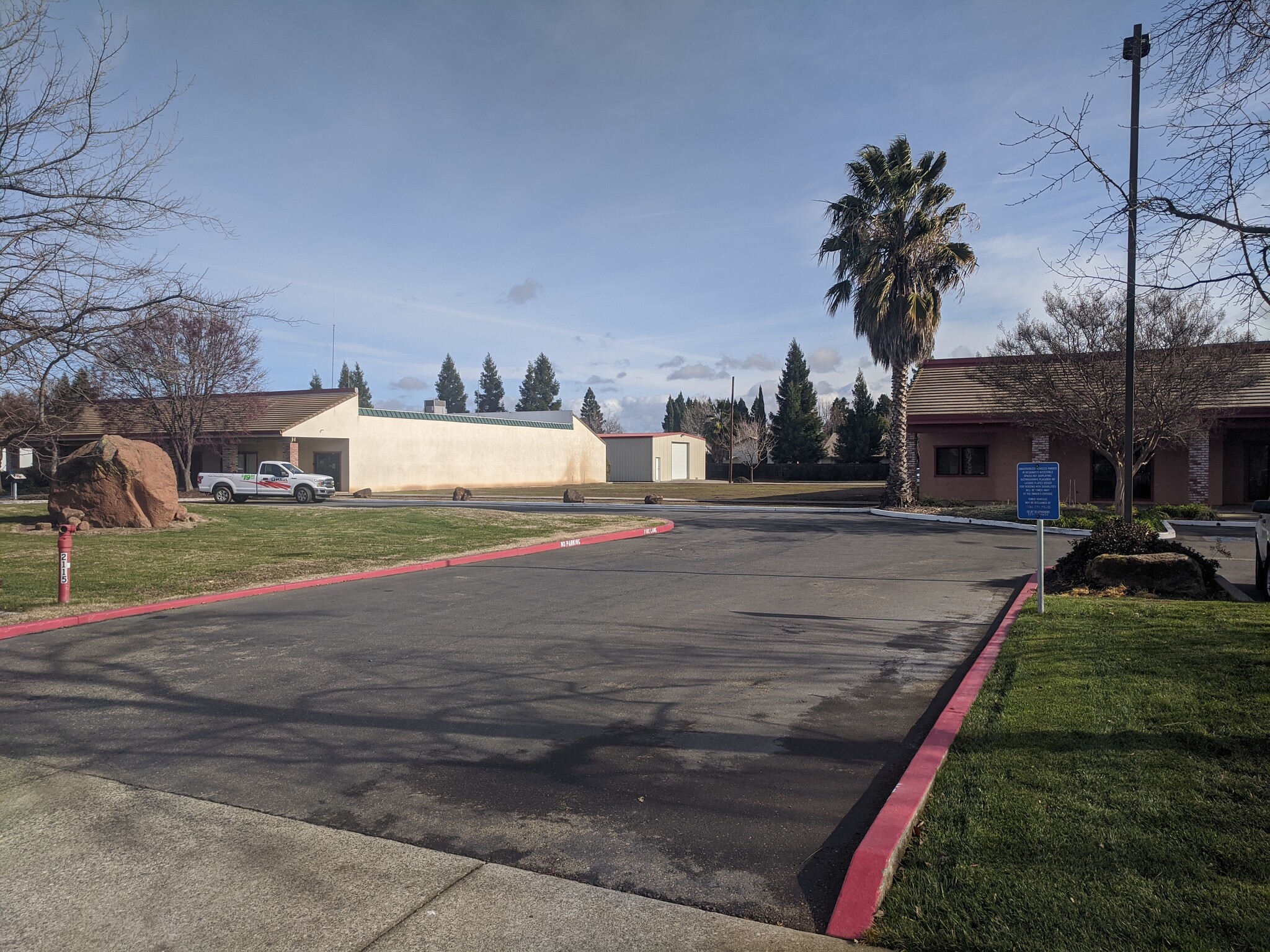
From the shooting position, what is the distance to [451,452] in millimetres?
51969

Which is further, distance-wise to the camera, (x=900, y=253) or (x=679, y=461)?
(x=679, y=461)

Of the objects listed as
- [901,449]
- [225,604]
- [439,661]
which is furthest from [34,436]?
[901,449]

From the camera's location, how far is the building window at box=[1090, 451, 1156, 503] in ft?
97.5

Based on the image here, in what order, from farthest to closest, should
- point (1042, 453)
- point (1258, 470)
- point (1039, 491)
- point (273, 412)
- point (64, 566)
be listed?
point (273, 412), point (1042, 453), point (1258, 470), point (64, 566), point (1039, 491)

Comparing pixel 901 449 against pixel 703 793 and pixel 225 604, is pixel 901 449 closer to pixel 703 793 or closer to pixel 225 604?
pixel 225 604

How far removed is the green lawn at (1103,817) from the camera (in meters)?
3.23

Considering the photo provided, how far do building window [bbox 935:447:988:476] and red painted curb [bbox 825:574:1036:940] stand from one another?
28.7 meters

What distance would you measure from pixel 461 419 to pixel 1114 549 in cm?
4567

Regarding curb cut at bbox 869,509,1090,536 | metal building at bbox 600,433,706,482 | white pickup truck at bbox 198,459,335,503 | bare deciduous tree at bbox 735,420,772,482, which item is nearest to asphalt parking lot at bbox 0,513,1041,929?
curb cut at bbox 869,509,1090,536

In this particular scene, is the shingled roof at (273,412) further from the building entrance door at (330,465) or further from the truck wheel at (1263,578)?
the truck wheel at (1263,578)

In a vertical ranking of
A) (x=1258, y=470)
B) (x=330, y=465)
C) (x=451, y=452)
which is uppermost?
(x=451, y=452)

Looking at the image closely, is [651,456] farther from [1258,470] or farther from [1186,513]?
[1186,513]

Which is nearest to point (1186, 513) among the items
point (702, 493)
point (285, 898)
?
point (702, 493)

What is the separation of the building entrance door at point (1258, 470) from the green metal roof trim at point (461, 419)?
3967 centimetres
